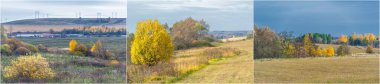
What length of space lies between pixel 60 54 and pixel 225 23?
3329mm

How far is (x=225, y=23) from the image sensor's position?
10.1m

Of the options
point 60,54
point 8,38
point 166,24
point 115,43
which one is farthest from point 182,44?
point 8,38

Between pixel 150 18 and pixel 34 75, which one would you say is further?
pixel 150 18

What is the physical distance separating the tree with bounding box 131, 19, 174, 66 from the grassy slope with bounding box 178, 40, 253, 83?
2.61ft

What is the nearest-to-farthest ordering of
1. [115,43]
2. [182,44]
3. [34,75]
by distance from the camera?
[34,75]
[115,43]
[182,44]

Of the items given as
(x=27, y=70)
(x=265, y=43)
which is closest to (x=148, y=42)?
(x=27, y=70)

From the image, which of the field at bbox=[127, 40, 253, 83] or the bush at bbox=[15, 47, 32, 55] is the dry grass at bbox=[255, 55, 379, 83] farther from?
the bush at bbox=[15, 47, 32, 55]

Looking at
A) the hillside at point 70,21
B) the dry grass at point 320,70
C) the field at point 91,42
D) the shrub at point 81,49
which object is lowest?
the dry grass at point 320,70

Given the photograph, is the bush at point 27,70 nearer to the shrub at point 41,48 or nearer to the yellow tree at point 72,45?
the shrub at point 41,48

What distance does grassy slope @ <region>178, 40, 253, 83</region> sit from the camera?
1024cm

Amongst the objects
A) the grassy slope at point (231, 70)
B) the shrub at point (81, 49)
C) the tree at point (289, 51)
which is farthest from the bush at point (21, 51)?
the tree at point (289, 51)

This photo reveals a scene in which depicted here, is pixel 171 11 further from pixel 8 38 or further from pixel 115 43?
pixel 8 38

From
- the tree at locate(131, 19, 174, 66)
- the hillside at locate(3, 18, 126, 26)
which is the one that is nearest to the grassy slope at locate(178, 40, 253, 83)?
the tree at locate(131, 19, 174, 66)

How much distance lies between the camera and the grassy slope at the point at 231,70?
10242mm
